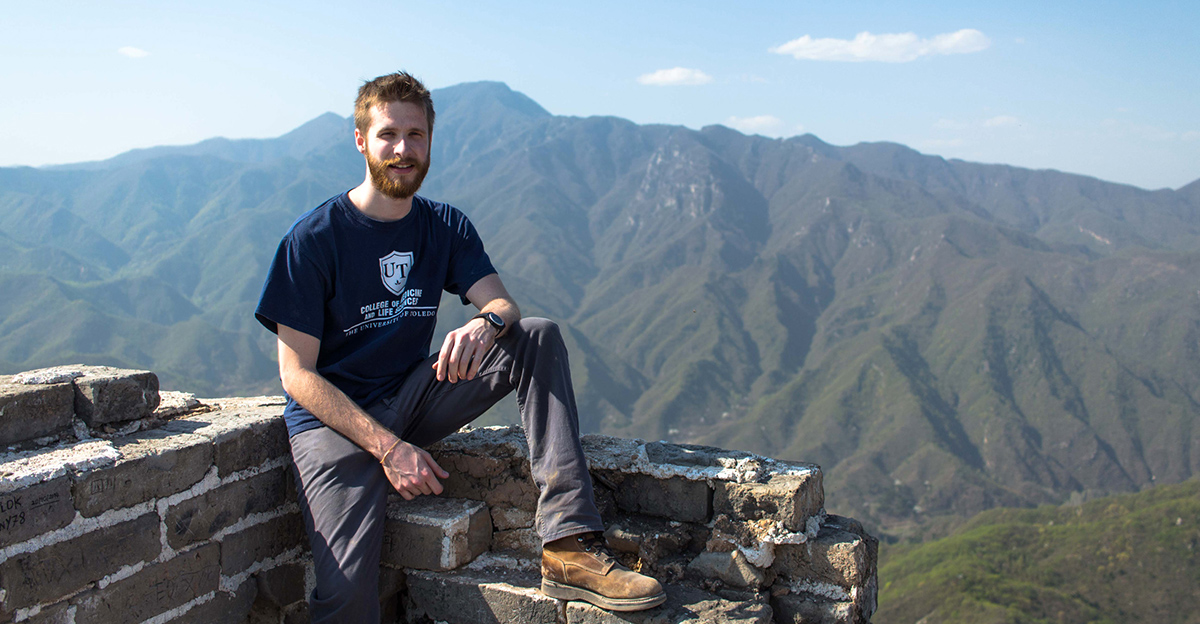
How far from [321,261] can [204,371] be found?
133472 mm

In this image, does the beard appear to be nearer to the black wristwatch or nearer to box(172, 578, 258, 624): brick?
the black wristwatch

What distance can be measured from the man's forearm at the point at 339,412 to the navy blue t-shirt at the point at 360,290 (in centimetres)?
16

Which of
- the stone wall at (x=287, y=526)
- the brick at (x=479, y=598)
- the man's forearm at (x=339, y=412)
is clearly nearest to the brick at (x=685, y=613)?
the stone wall at (x=287, y=526)

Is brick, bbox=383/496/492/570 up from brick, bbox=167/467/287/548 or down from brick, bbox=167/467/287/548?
down

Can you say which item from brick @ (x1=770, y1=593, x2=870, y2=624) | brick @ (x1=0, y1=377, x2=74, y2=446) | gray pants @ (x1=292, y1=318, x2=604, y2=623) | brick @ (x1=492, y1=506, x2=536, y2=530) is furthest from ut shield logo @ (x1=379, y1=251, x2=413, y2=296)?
brick @ (x1=770, y1=593, x2=870, y2=624)

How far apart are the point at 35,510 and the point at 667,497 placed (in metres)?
2.47

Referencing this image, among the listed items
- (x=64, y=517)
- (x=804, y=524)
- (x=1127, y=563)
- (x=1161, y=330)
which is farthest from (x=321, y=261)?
(x=1161, y=330)

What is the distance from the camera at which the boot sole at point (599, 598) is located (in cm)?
297

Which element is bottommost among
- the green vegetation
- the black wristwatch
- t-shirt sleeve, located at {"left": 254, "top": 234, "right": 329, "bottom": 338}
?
the green vegetation

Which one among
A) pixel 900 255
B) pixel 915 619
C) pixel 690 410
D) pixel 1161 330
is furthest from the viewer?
pixel 900 255

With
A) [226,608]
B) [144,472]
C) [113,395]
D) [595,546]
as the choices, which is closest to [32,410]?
[113,395]

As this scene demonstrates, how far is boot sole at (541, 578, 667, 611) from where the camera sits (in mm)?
2973

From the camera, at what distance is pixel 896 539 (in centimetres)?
8562

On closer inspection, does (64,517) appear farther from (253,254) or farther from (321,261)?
(253,254)
